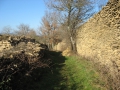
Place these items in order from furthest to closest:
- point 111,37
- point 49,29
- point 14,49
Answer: point 49,29
point 14,49
point 111,37

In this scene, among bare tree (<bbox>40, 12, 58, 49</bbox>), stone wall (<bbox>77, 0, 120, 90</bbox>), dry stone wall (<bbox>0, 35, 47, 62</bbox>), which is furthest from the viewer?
bare tree (<bbox>40, 12, 58, 49</bbox>)

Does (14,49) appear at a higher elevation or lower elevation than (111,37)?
lower

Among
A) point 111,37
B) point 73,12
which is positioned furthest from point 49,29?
point 111,37

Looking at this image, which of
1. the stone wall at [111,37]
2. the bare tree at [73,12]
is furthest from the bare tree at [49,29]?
the stone wall at [111,37]

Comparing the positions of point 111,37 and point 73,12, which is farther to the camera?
point 73,12

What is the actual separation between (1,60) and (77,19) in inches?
515

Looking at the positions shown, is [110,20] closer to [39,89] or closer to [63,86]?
[63,86]

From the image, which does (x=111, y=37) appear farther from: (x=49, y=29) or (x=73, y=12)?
(x=49, y=29)

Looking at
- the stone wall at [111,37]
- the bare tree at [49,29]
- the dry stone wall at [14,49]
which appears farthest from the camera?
the bare tree at [49,29]

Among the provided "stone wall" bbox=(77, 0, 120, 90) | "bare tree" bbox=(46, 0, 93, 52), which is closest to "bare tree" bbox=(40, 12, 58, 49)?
"bare tree" bbox=(46, 0, 93, 52)

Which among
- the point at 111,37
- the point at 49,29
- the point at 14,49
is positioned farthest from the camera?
the point at 49,29

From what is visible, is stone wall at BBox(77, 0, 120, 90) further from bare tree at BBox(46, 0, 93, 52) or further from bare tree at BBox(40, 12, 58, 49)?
bare tree at BBox(40, 12, 58, 49)

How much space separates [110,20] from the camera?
618 cm

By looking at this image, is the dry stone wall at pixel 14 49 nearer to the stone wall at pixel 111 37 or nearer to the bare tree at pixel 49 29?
the stone wall at pixel 111 37
